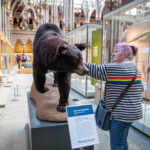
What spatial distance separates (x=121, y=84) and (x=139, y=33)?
8.18ft

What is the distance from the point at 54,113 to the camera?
2051 millimetres

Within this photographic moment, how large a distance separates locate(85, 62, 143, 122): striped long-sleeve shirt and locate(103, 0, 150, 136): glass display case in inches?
77.3

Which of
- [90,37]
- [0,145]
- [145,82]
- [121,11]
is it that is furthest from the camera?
[90,37]

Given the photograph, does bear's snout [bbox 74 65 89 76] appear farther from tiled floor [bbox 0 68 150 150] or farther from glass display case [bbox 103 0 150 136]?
glass display case [bbox 103 0 150 136]

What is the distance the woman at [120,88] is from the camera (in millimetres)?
1517

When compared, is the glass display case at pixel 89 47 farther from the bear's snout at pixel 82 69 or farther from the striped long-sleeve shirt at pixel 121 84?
the bear's snout at pixel 82 69

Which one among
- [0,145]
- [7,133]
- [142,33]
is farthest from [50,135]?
[142,33]

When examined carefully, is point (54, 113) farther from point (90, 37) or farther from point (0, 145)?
point (90, 37)

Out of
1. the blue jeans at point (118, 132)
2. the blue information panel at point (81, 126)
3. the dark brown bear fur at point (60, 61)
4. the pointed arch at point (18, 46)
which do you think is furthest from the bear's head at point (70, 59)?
the pointed arch at point (18, 46)

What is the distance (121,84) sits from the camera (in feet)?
5.05

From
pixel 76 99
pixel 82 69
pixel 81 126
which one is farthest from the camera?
pixel 76 99

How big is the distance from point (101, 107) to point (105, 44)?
335cm

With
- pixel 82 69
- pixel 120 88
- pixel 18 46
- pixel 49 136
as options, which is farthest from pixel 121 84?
pixel 18 46

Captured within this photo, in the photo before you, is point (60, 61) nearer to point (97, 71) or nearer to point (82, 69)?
point (82, 69)
